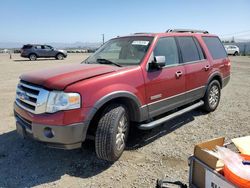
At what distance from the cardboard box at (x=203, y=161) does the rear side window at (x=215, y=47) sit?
3.66 m

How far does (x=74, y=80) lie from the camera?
11.3ft

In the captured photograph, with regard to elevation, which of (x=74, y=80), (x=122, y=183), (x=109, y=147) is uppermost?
(x=74, y=80)

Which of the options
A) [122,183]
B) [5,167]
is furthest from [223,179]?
[5,167]

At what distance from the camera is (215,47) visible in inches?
253

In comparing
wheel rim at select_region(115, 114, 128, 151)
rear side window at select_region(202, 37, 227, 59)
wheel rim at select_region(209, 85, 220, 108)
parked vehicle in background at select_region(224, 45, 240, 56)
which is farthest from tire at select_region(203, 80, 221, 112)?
parked vehicle in background at select_region(224, 45, 240, 56)

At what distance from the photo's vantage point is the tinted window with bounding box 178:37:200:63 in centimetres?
521

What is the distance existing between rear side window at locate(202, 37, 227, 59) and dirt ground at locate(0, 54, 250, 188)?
159 centimetres

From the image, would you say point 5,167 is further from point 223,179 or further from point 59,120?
point 223,179

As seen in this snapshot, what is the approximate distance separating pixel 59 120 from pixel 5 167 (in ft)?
4.16

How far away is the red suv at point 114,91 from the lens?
3.32 meters

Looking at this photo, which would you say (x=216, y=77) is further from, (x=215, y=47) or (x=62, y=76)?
(x=62, y=76)

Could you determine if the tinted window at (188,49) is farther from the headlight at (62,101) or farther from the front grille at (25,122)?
the front grille at (25,122)

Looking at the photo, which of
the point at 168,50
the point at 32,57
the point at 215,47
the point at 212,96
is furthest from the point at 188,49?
the point at 32,57

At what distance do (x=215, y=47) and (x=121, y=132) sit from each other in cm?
381
